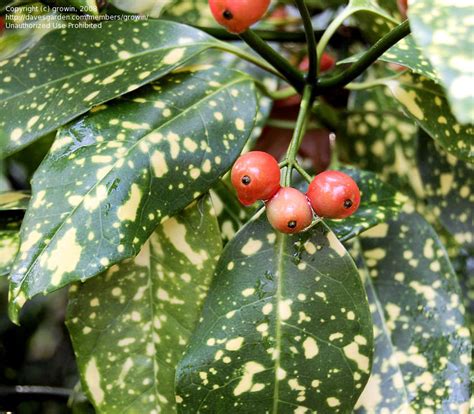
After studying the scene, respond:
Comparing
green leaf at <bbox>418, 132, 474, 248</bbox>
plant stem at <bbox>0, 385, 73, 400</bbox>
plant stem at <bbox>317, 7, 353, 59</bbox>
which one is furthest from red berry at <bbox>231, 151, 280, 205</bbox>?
plant stem at <bbox>0, 385, 73, 400</bbox>

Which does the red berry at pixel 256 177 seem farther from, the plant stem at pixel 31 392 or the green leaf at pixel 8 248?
the plant stem at pixel 31 392

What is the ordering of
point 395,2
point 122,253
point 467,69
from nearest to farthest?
1. point 467,69
2. point 122,253
3. point 395,2

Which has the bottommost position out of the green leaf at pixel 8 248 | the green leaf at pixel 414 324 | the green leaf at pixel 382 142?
the green leaf at pixel 414 324

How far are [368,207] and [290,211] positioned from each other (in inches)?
8.2

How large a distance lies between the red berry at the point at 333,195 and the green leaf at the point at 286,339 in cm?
5

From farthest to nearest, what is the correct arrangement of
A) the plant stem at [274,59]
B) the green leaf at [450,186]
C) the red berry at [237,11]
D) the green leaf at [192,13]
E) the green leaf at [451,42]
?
the green leaf at [192,13]
the green leaf at [450,186]
the plant stem at [274,59]
the red berry at [237,11]
the green leaf at [451,42]

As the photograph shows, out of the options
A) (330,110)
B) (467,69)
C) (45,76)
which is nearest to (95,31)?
(45,76)

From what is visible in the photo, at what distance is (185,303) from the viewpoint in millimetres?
670

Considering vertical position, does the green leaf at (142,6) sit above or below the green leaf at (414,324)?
above

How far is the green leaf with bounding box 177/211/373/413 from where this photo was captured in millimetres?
587

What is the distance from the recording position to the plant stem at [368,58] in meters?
0.59

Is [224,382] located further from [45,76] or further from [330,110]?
[330,110]

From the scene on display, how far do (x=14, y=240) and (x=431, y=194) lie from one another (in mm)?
544

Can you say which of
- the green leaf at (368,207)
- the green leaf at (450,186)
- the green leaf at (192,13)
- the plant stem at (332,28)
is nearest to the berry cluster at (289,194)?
the green leaf at (368,207)
